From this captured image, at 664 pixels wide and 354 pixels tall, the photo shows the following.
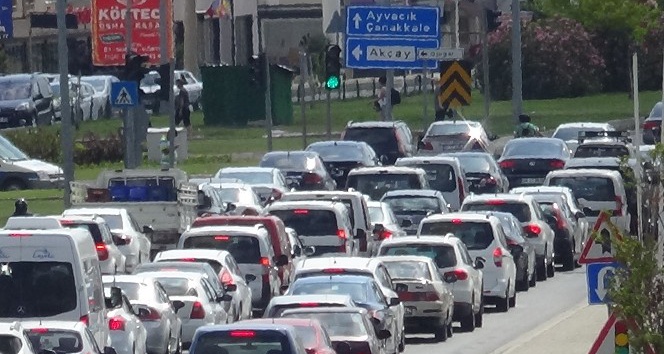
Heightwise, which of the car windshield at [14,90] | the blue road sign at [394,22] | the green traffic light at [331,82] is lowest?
the car windshield at [14,90]

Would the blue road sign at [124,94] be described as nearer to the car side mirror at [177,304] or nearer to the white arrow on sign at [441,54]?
the white arrow on sign at [441,54]

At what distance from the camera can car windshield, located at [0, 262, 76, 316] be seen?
69.3ft

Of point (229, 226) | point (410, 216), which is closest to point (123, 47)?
point (410, 216)

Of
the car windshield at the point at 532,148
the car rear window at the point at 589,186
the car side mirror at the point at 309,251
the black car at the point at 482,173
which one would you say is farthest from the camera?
the car windshield at the point at 532,148

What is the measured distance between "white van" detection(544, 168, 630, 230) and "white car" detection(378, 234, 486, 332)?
8875 mm

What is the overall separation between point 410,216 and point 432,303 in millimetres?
8990

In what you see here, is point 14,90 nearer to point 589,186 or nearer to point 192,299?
point 589,186

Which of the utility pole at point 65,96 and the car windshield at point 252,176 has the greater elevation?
the utility pole at point 65,96

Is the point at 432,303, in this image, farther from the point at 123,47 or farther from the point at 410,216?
the point at 123,47

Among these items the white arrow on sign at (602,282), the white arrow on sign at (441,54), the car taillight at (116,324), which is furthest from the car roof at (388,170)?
the white arrow on sign at (602,282)

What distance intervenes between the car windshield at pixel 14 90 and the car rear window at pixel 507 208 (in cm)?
2918

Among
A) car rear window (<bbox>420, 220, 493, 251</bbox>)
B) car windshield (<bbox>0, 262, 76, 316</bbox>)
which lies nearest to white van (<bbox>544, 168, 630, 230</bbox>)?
car rear window (<bbox>420, 220, 493, 251</bbox>)

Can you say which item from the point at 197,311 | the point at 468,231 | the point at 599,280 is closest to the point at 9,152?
the point at 468,231

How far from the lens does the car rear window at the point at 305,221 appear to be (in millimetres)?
31416
